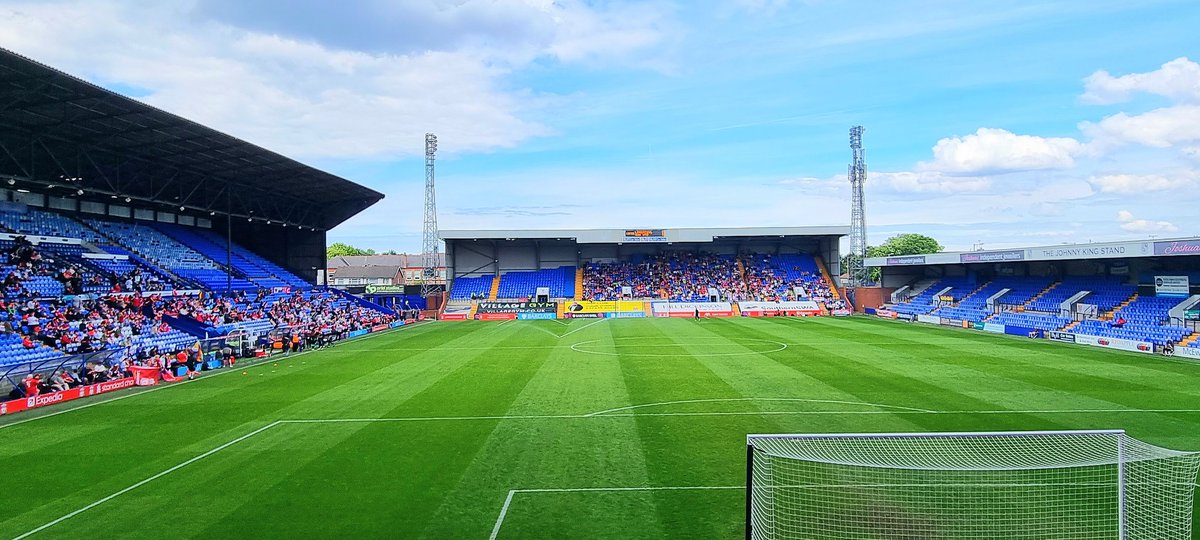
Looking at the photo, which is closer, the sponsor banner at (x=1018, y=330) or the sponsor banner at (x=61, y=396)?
the sponsor banner at (x=61, y=396)

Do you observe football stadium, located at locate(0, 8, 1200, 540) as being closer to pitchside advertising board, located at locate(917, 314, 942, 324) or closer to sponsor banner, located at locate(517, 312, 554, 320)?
pitchside advertising board, located at locate(917, 314, 942, 324)

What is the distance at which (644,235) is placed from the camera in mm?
58156

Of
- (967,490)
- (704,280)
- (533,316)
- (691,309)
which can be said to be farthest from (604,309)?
(967,490)

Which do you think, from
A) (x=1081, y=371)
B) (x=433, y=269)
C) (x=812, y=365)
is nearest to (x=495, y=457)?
(x=812, y=365)

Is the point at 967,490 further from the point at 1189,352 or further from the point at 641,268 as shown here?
the point at 641,268

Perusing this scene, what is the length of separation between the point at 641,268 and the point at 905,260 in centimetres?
2354

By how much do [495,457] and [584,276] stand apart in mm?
48951

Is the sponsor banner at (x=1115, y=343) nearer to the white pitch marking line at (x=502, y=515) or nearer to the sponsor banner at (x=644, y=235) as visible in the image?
the white pitch marking line at (x=502, y=515)

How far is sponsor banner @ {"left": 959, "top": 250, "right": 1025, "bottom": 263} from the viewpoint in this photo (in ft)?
125

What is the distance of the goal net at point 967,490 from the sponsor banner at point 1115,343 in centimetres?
2019

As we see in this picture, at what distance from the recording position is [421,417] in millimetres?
15562

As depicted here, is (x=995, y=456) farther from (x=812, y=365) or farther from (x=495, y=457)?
(x=812, y=365)


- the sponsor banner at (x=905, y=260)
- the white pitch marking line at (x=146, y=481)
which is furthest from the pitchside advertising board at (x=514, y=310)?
the white pitch marking line at (x=146, y=481)

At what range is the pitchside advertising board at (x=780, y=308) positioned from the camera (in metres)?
53.9
